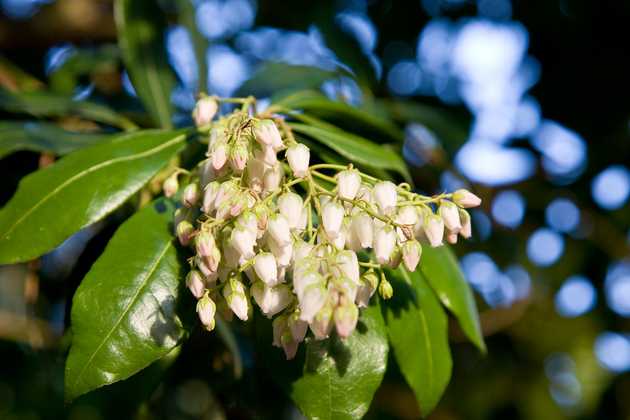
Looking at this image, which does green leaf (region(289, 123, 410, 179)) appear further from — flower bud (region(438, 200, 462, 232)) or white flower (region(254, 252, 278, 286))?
white flower (region(254, 252, 278, 286))

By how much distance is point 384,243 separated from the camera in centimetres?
127

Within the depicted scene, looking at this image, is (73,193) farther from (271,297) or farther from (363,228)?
(363,228)

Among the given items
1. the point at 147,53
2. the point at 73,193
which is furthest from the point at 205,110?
the point at 147,53

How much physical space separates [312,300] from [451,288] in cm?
55

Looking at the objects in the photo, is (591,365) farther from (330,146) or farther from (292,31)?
(330,146)

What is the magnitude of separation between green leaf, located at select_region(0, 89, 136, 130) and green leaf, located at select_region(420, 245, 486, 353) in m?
1.19

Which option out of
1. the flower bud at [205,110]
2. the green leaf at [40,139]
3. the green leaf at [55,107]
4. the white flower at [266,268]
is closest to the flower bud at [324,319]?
the white flower at [266,268]

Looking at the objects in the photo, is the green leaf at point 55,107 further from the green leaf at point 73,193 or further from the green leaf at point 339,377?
the green leaf at point 339,377

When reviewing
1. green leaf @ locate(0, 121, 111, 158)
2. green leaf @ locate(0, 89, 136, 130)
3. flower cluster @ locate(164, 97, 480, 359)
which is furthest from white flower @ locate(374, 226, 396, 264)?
green leaf @ locate(0, 89, 136, 130)

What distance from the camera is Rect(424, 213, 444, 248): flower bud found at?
1332 millimetres

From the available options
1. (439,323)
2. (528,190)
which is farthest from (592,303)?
(439,323)

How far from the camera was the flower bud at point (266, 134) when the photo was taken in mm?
1264

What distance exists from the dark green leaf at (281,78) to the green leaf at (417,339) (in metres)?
0.94

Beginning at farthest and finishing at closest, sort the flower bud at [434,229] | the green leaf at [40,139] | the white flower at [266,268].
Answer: the green leaf at [40,139], the flower bud at [434,229], the white flower at [266,268]
